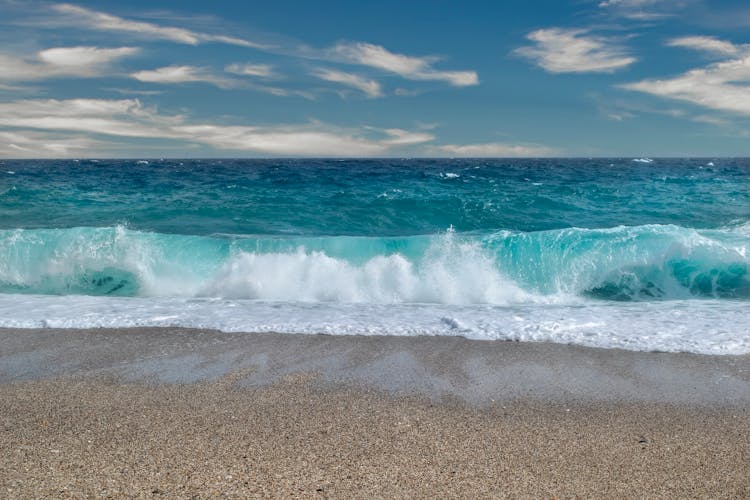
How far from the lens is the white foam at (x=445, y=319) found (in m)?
6.17

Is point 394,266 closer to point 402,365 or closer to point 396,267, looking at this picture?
point 396,267

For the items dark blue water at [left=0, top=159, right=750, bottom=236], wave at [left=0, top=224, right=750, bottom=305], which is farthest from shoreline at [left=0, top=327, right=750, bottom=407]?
dark blue water at [left=0, top=159, right=750, bottom=236]

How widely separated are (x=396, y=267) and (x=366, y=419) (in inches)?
228

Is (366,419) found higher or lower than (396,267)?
lower

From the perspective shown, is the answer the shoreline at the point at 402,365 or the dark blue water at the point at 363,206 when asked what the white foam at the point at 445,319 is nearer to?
the shoreline at the point at 402,365

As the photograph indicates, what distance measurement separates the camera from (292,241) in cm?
1259

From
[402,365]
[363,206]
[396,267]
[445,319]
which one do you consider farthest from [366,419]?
[363,206]

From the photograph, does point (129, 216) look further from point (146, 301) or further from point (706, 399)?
point (706, 399)

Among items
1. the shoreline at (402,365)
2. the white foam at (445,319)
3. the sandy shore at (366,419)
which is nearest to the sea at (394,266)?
the white foam at (445,319)

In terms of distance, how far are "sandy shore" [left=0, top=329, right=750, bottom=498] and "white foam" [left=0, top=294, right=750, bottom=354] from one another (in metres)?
0.39

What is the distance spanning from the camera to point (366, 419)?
4.12m

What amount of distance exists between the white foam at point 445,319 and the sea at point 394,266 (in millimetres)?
32

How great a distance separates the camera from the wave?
31.1 ft

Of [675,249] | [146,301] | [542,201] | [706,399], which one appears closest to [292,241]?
[146,301]
